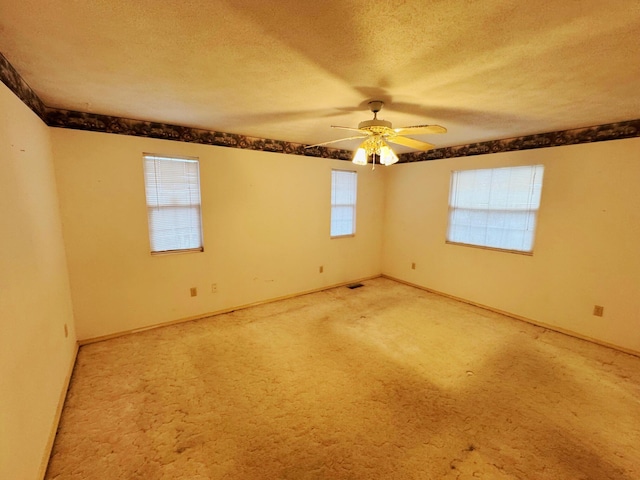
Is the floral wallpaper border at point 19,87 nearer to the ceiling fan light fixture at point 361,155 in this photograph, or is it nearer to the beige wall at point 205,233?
the beige wall at point 205,233

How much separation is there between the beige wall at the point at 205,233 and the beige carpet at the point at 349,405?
1.59ft

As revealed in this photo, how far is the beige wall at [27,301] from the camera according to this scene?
1.30m

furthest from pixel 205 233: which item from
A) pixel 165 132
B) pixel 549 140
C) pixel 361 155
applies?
pixel 549 140

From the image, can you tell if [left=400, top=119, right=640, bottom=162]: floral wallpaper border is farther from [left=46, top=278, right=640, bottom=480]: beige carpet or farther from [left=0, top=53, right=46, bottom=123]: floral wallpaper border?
[left=0, top=53, right=46, bottom=123]: floral wallpaper border

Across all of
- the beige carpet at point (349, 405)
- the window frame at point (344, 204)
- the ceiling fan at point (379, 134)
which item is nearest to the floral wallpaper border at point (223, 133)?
the window frame at point (344, 204)

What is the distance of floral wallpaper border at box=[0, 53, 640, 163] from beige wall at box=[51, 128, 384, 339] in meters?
0.09

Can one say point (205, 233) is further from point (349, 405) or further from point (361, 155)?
point (349, 405)

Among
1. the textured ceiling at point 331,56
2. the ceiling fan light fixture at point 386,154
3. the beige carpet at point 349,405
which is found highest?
the textured ceiling at point 331,56

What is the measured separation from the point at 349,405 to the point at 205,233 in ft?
8.42

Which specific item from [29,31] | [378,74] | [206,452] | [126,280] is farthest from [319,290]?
[29,31]

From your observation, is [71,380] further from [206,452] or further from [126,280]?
[206,452]

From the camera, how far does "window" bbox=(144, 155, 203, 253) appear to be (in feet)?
10.2

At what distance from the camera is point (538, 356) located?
2.79m

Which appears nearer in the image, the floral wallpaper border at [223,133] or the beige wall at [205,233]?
the floral wallpaper border at [223,133]
